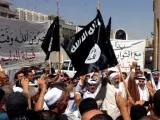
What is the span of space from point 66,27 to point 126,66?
33382 millimetres

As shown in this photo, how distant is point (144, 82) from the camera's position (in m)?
6.48

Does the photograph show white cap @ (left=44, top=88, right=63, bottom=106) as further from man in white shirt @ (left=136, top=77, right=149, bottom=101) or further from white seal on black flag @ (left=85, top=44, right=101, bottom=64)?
man in white shirt @ (left=136, top=77, right=149, bottom=101)

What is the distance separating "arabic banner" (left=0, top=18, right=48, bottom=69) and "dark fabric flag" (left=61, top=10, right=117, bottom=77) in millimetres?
2033

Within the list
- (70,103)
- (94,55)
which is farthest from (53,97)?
(94,55)

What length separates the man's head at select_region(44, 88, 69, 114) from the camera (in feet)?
11.7

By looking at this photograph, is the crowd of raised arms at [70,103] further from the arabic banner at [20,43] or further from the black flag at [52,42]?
the arabic banner at [20,43]

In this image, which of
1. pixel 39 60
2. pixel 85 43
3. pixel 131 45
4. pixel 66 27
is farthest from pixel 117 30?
pixel 66 27

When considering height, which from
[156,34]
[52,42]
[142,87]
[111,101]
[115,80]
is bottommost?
[111,101]

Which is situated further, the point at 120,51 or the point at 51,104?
the point at 120,51

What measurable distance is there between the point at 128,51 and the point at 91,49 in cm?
682

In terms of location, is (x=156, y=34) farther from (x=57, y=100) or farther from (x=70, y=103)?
(x=57, y=100)

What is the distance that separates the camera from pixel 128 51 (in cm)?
1241

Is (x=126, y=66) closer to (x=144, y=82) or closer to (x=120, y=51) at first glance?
(x=120, y=51)

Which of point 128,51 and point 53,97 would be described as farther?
point 128,51
